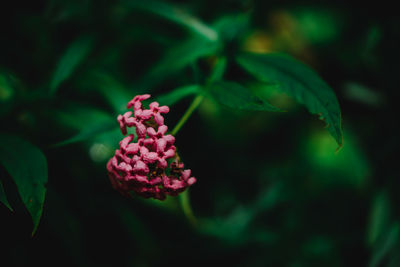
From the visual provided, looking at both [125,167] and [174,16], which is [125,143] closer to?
[125,167]

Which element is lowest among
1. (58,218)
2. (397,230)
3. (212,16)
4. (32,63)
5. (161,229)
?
(58,218)

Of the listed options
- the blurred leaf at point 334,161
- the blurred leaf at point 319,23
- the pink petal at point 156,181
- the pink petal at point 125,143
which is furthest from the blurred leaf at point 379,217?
the blurred leaf at point 319,23

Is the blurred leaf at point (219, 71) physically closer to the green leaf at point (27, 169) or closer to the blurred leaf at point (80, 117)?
the blurred leaf at point (80, 117)

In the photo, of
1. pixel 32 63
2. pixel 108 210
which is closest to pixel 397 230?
pixel 108 210

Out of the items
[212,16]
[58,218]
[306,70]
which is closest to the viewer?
[306,70]

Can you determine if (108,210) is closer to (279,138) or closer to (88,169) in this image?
(88,169)

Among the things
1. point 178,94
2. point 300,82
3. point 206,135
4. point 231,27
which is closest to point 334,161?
point 206,135

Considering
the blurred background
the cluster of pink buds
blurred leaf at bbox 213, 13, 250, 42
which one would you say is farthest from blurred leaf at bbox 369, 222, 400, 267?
blurred leaf at bbox 213, 13, 250, 42
